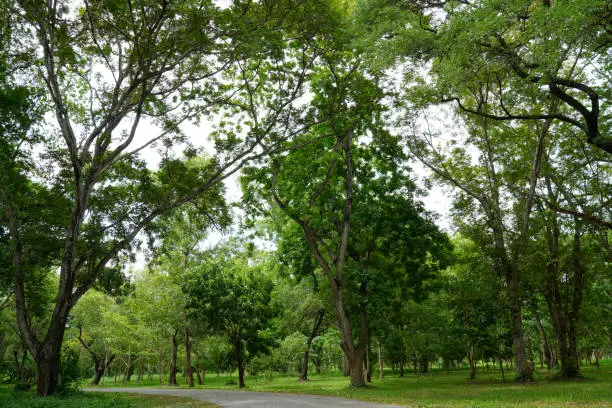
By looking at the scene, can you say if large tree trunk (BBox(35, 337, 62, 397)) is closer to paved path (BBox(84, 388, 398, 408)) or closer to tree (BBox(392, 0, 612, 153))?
paved path (BBox(84, 388, 398, 408))

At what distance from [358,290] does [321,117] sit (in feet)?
30.7

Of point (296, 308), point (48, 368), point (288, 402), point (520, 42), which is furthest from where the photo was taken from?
point (296, 308)

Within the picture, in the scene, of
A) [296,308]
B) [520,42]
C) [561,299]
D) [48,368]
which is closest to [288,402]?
[48,368]

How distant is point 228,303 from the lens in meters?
26.1

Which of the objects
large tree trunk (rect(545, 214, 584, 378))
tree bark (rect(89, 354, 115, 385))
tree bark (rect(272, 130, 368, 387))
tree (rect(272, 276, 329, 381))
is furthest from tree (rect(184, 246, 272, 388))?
tree bark (rect(89, 354, 115, 385))

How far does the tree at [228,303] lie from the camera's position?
2619 cm

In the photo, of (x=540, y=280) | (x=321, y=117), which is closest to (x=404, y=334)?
(x=540, y=280)

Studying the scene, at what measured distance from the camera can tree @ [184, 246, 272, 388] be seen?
85.9 feet

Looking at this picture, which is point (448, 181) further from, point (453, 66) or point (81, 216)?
point (81, 216)

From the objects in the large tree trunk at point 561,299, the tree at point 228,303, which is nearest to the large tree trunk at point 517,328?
the large tree trunk at point 561,299

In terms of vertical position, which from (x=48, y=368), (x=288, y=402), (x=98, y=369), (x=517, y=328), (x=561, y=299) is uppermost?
(x=561, y=299)

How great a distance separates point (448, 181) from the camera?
24984 millimetres

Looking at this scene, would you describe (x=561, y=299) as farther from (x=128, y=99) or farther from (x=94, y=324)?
(x=94, y=324)

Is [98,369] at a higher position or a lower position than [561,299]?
lower
